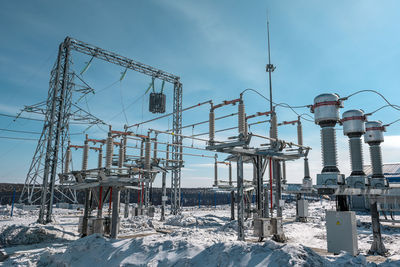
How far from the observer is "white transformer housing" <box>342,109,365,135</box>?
35.0 ft

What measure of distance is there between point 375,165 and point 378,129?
1.58 meters

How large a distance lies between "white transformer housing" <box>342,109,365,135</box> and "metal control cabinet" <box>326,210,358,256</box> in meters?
3.37

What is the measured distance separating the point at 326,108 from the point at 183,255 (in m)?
6.32

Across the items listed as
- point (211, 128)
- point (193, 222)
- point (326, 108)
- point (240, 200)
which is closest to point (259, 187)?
point (240, 200)

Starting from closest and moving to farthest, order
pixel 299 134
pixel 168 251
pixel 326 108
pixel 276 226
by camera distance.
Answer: pixel 168 251 < pixel 326 108 < pixel 276 226 < pixel 299 134

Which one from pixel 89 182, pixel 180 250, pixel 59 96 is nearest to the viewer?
pixel 180 250

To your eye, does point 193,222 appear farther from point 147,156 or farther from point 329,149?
point 329,149

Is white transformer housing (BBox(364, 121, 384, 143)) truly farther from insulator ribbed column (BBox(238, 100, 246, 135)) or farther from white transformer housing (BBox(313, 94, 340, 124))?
insulator ribbed column (BBox(238, 100, 246, 135))

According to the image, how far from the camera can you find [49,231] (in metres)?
15.1

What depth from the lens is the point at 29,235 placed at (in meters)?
14.3

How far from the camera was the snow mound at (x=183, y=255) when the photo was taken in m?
6.73

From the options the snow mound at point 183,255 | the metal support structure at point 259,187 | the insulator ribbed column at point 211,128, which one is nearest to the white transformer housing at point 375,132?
the metal support structure at point 259,187

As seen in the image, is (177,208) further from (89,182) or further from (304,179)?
(89,182)

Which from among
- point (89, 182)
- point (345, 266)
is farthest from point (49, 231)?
point (345, 266)
